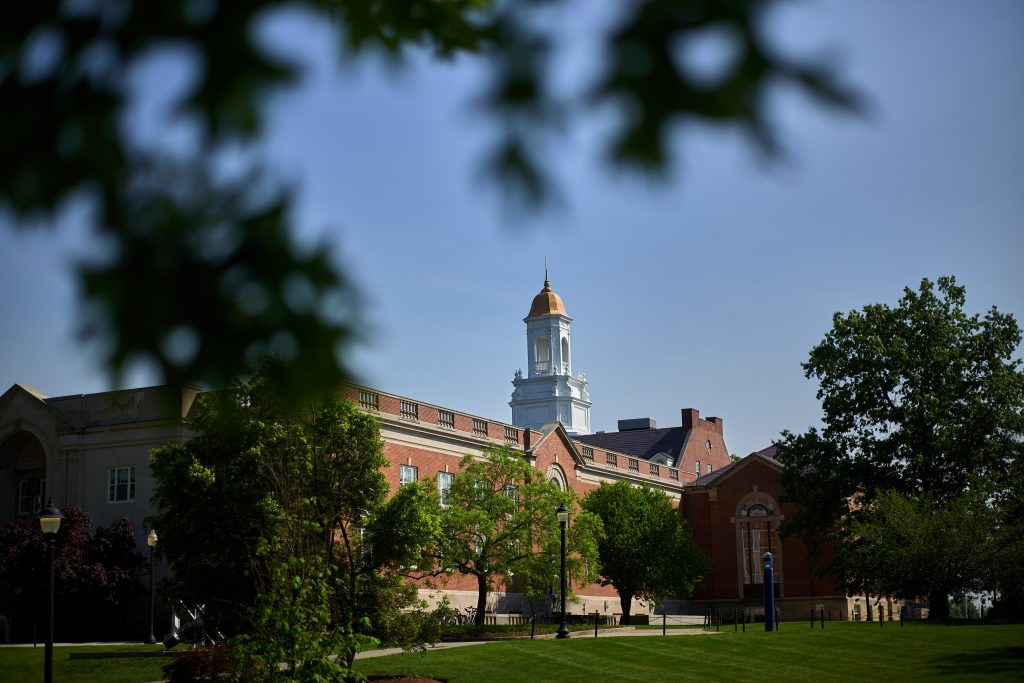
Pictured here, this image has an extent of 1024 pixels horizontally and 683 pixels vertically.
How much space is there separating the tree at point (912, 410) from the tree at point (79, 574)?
27.5 meters

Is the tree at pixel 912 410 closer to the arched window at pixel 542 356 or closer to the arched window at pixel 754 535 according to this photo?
the arched window at pixel 754 535

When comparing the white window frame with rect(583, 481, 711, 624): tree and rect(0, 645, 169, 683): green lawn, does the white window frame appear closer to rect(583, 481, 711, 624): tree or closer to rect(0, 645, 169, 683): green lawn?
rect(0, 645, 169, 683): green lawn

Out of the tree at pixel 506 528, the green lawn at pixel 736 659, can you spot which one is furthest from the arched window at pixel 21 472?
the green lawn at pixel 736 659

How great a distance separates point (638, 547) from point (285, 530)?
35.9 meters

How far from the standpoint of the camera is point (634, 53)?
85.4 inches

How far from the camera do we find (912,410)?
4422 cm

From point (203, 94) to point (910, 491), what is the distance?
45774mm

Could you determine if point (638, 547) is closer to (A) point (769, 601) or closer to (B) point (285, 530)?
(A) point (769, 601)

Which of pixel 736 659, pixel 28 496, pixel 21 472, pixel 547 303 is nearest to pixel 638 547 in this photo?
pixel 736 659

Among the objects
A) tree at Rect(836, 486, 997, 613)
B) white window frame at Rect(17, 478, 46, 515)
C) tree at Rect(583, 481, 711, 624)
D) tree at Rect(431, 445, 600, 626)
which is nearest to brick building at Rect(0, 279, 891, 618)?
white window frame at Rect(17, 478, 46, 515)

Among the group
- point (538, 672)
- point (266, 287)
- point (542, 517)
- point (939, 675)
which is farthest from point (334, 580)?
point (542, 517)

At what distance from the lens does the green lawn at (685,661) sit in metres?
24.6

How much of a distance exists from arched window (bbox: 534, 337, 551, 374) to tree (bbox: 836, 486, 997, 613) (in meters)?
55.7

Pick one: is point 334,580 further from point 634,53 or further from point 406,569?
point 634,53
